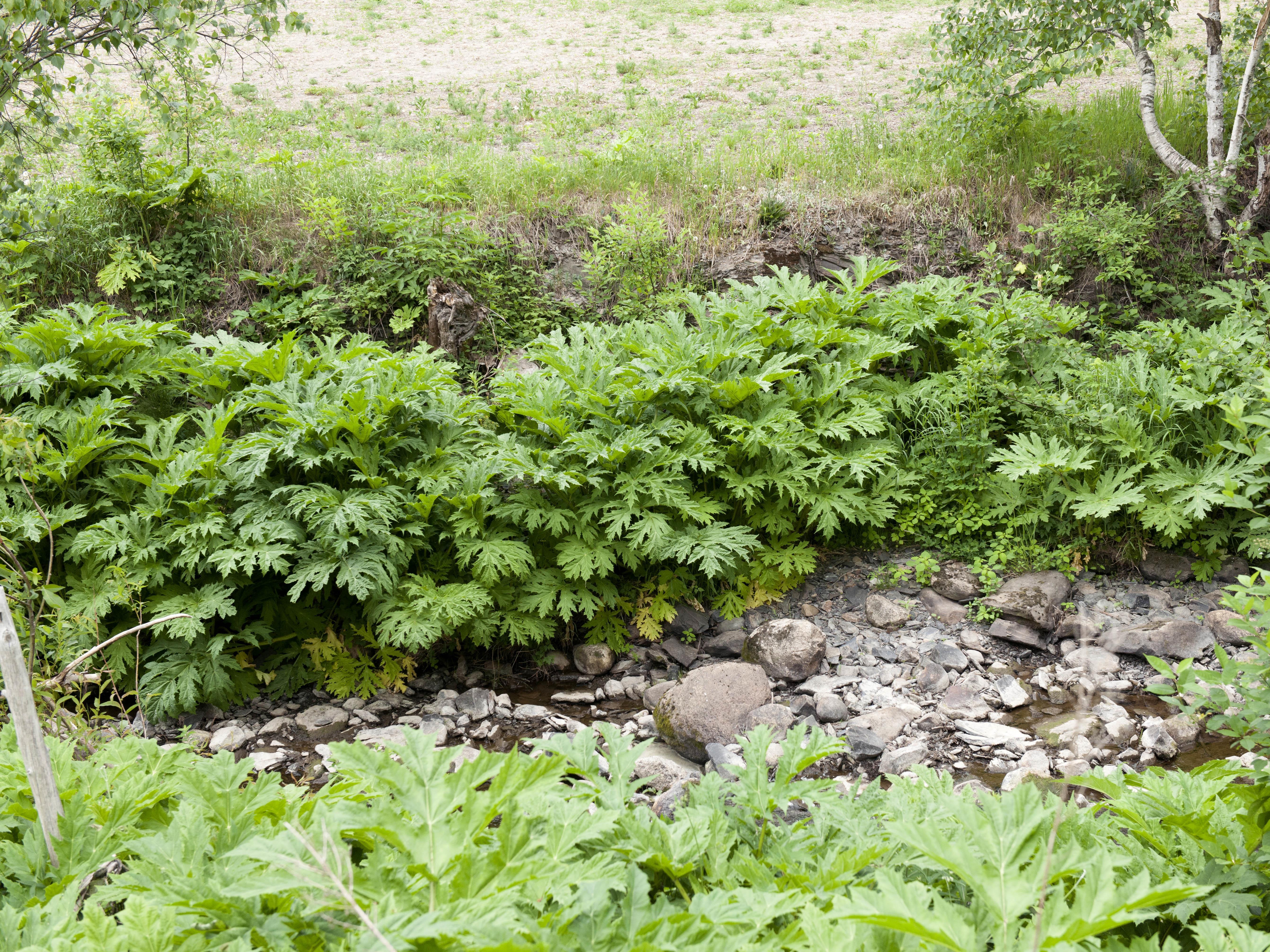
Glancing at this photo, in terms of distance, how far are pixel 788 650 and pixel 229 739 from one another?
3098 millimetres

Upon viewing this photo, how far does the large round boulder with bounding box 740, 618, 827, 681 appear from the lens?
4.83 meters

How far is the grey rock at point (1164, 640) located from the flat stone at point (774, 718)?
2.02 m

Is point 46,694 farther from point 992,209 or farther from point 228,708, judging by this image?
point 992,209

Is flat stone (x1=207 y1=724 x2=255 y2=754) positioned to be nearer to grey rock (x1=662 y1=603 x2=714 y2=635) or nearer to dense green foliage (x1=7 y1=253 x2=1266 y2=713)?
dense green foliage (x1=7 y1=253 x2=1266 y2=713)

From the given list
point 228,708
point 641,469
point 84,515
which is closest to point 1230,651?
point 641,469

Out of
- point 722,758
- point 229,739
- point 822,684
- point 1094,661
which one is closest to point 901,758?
point 822,684

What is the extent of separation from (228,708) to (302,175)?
555 cm

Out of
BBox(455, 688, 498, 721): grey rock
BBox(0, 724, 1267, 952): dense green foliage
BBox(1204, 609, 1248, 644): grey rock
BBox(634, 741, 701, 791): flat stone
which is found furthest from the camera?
BBox(1204, 609, 1248, 644): grey rock

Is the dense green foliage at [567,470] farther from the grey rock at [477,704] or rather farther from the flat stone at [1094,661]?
the flat stone at [1094,661]

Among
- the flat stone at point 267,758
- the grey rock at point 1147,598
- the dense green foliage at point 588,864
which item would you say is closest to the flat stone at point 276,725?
the flat stone at point 267,758

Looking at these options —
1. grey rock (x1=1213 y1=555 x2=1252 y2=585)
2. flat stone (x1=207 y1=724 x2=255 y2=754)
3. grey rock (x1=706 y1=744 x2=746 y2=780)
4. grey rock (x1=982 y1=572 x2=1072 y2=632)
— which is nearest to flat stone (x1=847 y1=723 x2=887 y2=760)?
grey rock (x1=706 y1=744 x2=746 y2=780)

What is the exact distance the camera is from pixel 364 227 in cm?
760

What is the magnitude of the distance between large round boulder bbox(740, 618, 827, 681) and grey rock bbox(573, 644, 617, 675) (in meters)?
0.83

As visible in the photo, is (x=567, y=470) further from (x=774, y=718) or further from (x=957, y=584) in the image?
(x=957, y=584)
